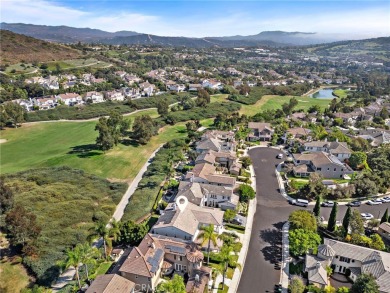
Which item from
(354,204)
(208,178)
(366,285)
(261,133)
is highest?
(366,285)

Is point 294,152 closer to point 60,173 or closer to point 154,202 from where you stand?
point 154,202

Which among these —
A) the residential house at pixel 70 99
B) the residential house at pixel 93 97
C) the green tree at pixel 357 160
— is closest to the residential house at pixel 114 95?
the residential house at pixel 93 97

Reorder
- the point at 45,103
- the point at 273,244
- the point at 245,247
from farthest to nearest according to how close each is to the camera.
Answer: the point at 45,103, the point at 273,244, the point at 245,247

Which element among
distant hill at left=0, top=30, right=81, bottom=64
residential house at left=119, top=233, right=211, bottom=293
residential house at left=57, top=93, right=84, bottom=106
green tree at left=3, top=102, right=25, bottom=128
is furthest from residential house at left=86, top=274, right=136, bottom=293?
distant hill at left=0, top=30, right=81, bottom=64

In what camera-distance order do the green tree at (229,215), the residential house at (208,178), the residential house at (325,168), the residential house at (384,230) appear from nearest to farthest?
the residential house at (384,230), the green tree at (229,215), the residential house at (208,178), the residential house at (325,168)

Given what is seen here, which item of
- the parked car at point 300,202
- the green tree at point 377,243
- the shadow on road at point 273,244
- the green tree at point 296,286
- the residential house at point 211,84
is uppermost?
the green tree at point 296,286

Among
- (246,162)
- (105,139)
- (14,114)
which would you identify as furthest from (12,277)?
(14,114)

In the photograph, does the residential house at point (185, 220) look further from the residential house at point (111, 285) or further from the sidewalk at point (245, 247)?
the residential house at point (111, 285)

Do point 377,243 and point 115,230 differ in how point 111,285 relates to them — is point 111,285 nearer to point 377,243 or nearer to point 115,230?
point 115,230
